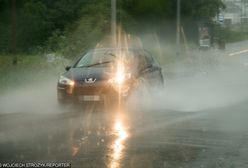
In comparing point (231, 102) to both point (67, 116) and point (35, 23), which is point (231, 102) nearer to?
point (67, 116)

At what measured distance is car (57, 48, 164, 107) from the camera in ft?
48.8

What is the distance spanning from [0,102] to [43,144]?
282 inches

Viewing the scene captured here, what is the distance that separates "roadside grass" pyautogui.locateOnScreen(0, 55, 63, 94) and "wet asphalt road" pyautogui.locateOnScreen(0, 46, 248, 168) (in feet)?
6.67

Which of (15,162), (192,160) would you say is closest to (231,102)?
(192,160)

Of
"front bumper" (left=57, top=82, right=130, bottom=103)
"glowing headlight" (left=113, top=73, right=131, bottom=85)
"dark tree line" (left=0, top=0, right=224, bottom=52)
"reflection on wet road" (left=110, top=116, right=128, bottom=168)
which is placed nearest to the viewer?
"reflection on wet road" (left=110, top=116, right=128, bottom=168)

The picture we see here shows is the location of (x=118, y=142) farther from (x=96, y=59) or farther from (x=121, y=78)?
(x=96, y=59)

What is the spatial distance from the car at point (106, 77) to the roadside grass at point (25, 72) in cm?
Result: 373

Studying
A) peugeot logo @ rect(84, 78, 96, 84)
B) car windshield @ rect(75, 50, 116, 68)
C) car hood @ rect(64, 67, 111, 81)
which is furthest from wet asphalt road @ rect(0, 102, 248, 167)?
car windshield @ rect(75, 50, 116, 68)

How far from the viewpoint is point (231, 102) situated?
663 inches

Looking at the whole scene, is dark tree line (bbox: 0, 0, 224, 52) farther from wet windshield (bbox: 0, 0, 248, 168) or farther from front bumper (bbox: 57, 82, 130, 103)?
front bumper (bbox: 57, 82, 130, 103)

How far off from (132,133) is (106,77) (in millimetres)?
4268

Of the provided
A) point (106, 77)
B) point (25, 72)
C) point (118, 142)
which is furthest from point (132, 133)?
point (25, 72)

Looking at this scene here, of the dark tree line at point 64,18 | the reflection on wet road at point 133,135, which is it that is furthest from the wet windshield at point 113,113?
the dark tree line at point 64,18

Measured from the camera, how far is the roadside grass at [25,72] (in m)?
20.0
